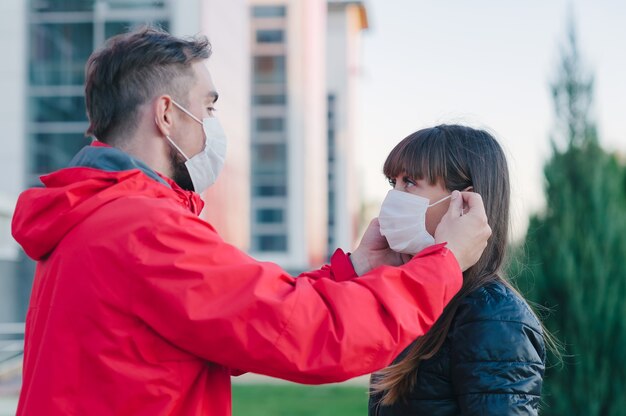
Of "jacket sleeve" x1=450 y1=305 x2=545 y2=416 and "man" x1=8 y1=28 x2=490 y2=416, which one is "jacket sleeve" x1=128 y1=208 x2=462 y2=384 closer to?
"man" x1=8 y1=28 x2=490 y2=416

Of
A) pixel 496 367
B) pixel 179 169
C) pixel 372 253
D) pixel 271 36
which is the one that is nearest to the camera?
pixel 496 367

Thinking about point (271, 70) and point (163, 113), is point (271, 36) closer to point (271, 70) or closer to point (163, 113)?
point (271, 70)

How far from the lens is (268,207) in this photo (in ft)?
88.9

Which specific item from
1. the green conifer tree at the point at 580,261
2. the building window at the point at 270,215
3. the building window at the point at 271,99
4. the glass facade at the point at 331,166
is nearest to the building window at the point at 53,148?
the green conifer tree at the point at 580,261

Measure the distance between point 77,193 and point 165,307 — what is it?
0.40 metres

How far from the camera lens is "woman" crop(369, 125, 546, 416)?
2.13 metres

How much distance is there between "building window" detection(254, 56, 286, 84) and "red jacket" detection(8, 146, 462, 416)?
86.3 ft

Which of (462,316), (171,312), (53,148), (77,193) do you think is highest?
(77,193)

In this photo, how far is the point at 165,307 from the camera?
74.2 inches

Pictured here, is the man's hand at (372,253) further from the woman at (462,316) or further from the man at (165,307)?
the man at (165,307)

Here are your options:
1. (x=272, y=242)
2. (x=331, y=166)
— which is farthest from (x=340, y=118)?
(x=272, y=242)

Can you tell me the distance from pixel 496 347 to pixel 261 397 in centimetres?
920

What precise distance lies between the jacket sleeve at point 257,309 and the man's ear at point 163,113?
46 cm

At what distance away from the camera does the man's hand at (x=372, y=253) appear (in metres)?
2.72
